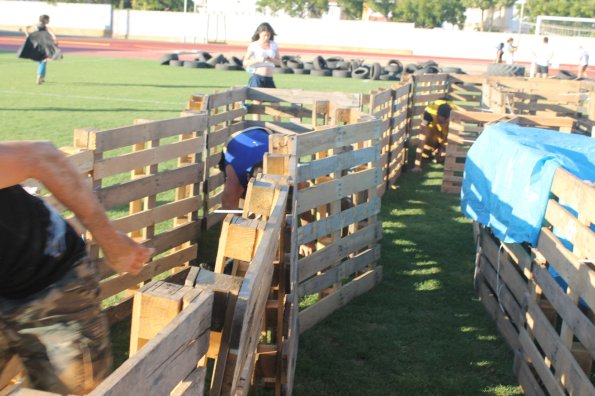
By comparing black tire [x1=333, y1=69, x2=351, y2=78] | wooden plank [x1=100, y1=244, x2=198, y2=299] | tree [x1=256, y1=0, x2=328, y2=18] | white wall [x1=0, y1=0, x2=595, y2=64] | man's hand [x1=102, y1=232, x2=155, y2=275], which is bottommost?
wooden plank [x1=100, y1=244, x2=198, y2=299]

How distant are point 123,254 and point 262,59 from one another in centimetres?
1104

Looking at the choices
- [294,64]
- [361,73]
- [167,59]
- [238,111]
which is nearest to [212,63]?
[167,59]

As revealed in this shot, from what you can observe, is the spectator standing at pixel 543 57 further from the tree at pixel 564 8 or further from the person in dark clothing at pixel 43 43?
the tree at pixel 564 8

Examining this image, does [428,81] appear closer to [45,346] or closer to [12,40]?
[45,346]

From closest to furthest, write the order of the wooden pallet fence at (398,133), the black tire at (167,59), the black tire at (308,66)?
the wooden pallet fence at (398,133)
the black tire at (308,66)
the black tire at (167,59)

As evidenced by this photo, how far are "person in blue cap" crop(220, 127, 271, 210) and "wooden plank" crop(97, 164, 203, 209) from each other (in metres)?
0.43

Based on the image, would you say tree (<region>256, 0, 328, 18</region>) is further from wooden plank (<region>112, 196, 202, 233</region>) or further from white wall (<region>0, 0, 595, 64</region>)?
wooden plank (<region>112, 196, 202, 233</region>)

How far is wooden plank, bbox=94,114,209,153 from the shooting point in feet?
18.4

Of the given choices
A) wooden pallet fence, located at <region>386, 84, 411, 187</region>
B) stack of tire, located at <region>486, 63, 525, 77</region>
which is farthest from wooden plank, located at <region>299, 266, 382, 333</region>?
stack of tire, located at <region>486, 63, 525, 77</region>

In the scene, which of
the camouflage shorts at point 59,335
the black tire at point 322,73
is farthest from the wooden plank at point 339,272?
the black tire at point 322,73

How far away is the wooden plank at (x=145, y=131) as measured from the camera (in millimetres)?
5602

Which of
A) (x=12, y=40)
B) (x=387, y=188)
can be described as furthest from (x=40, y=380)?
(x=12, y=40)

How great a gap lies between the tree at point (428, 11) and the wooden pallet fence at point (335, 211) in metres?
90.0

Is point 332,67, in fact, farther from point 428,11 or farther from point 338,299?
point 428,11
